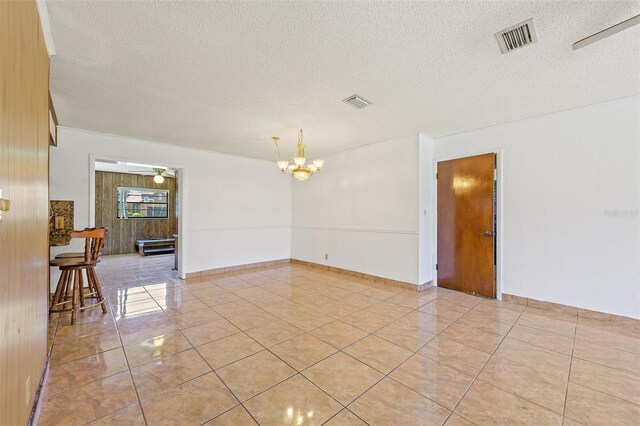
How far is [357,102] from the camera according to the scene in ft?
10.6

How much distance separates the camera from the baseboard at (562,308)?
125 inches

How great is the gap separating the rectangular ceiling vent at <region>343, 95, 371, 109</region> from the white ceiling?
105 mm

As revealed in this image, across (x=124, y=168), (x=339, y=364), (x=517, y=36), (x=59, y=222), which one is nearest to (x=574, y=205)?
(x=517, y=36)

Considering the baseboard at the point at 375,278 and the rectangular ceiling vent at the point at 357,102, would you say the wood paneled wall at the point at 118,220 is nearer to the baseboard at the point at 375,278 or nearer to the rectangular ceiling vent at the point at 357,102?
the baseboard at the point at 375,278

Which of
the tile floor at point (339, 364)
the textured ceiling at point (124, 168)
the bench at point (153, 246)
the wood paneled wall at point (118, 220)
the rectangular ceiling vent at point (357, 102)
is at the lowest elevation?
the tile floor at point (339, 364)

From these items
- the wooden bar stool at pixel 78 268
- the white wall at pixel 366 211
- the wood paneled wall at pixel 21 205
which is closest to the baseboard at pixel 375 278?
the white wall at pixel 366 211

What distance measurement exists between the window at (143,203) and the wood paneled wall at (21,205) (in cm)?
752

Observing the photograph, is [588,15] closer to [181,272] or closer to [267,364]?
[267,364]

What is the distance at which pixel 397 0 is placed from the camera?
1.75m

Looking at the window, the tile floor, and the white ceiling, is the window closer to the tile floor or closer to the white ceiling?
the white ceiling

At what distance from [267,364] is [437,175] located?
3.97 m

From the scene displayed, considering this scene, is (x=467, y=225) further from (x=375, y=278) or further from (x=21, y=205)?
(x=21, y=205)

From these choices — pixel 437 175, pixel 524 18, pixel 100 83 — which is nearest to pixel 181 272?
pixel 100 83

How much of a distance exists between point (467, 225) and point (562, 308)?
1.52 meters
